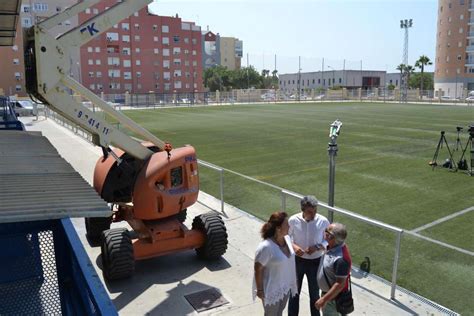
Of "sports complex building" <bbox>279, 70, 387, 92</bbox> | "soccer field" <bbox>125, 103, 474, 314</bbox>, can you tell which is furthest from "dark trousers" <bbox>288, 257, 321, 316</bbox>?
"sports complex building" <bbox>279, 70, 387, 92</bbox>

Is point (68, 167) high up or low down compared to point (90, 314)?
up

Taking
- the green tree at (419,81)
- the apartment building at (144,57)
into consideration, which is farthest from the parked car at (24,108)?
the green tree at (419,81)

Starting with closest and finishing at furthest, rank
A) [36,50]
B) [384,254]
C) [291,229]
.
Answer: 1. [291,229]
2. [36,50]
3. [384,254]

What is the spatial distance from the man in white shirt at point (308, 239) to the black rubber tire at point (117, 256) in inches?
99.2

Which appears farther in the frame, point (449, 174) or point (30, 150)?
point (449, 174)

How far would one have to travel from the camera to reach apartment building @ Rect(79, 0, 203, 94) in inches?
3856

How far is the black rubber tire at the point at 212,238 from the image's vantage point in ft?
23.5

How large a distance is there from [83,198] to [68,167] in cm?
155

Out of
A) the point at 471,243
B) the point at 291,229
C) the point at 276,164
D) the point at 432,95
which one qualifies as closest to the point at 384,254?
the point at 471,243

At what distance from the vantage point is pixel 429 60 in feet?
363

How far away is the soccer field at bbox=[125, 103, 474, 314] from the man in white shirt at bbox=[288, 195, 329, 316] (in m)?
2.04

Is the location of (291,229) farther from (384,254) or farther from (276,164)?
(276,164)

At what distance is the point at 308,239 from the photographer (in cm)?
520

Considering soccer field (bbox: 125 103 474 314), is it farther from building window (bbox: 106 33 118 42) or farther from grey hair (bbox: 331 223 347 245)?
building window (bbox: 106 33 118 42)
